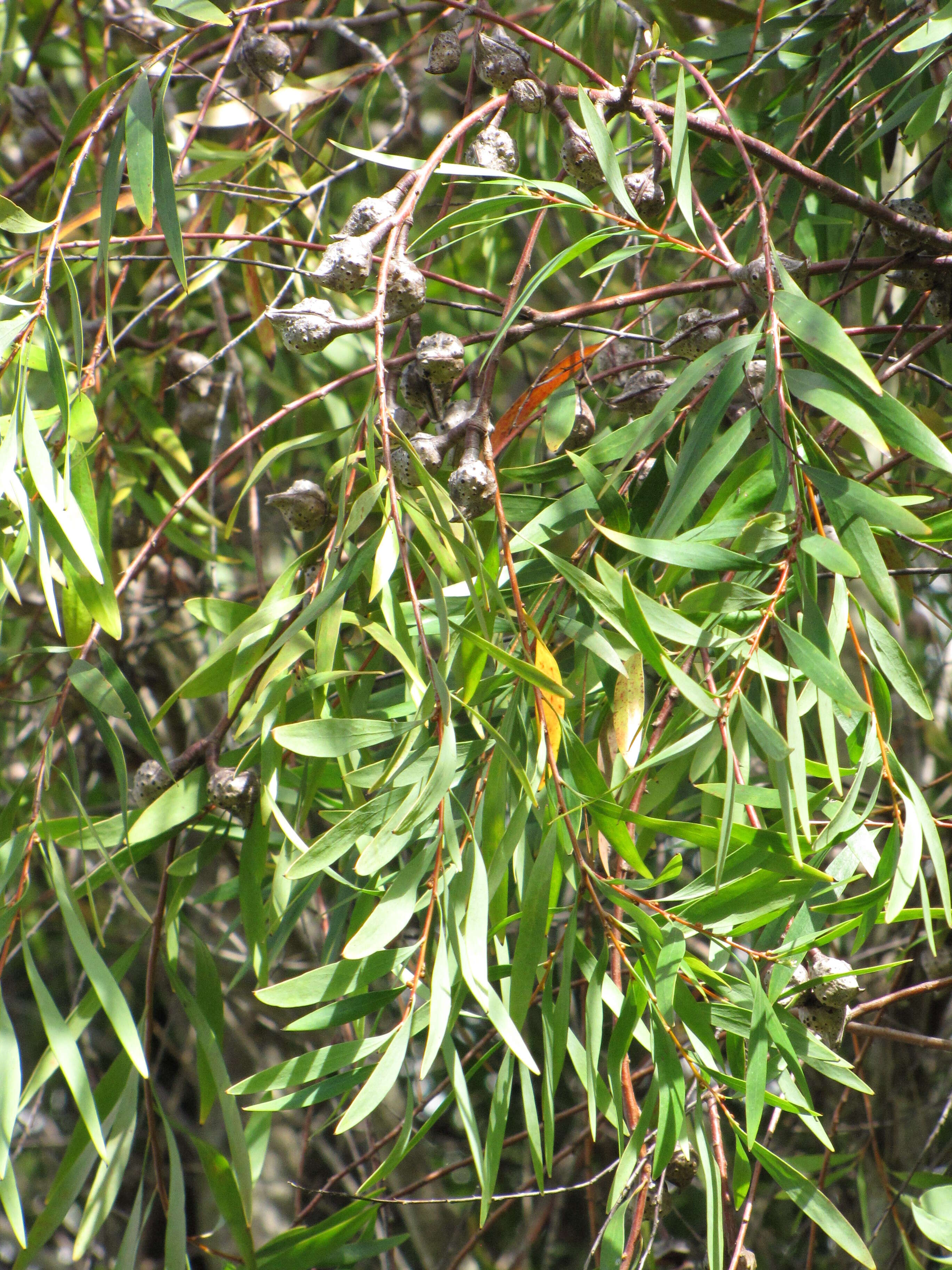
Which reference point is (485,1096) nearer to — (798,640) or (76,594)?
(76,594)

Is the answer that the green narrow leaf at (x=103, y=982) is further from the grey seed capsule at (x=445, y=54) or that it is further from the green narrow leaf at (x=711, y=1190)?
the grey seed capsule at (x=445, y=54)

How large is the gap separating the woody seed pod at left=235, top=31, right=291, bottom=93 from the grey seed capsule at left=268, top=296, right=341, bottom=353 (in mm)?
478

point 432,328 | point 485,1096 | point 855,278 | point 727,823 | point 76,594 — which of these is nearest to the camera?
point 727,823

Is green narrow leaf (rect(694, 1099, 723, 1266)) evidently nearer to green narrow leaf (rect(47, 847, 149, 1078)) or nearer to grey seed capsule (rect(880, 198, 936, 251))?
green narrow leaf (rect(47, 847, 149, 1078))

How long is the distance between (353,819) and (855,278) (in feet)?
2.27

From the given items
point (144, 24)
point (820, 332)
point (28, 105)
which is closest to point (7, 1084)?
point (820, 332)

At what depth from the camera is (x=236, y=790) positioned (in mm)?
678

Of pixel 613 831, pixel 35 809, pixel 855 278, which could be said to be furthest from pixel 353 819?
pixel 855 278

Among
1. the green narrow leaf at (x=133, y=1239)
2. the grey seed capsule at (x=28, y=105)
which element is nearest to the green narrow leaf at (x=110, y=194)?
the green narrow leaf at (x=133, y=1239)

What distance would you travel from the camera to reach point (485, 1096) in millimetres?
1580

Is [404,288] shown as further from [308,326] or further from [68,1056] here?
[68,1056]

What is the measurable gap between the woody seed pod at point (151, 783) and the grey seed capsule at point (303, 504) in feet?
0.64

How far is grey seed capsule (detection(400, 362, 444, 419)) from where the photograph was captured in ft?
2.17

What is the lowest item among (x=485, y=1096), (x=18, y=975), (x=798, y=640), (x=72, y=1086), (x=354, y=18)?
(x=18, y=975)
